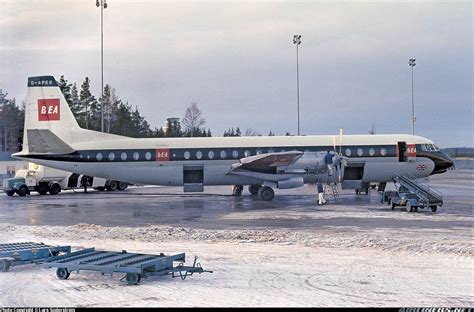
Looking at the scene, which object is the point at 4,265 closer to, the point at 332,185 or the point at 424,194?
the point at 424,194

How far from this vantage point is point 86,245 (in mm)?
14297

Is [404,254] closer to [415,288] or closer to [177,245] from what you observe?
[415,288]

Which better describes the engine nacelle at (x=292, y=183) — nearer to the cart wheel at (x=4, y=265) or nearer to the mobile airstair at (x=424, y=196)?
the mobile airstair at (x=424, y=196)

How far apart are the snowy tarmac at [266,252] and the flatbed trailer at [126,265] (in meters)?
0.20

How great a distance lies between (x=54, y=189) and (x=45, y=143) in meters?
7.88

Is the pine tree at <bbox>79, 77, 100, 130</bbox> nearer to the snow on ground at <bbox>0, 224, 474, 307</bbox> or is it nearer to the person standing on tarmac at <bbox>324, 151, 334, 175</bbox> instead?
the person standing on tarmac at <bbox>324, 151, 334, 175</bbox>

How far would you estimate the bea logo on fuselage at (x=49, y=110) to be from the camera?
2936 cm

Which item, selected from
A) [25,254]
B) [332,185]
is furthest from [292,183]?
[25,254]

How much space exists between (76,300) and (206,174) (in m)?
19.8

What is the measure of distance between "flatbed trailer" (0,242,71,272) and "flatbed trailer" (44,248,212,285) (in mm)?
622

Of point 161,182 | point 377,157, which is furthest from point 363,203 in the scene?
point 161,182

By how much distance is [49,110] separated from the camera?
2938 centimetres

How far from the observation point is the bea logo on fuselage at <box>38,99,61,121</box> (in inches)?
1156

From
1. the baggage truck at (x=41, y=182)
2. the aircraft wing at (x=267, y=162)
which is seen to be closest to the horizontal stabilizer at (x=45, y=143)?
the baggage truck at (x=41, y=182)
